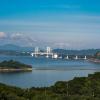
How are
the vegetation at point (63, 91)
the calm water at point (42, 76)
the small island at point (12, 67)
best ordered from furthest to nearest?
the small island at point (12, 67) → the calm water at point (42, 76) → the vegetation at point (63, 91)

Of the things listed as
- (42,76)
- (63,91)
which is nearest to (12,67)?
(42,76)

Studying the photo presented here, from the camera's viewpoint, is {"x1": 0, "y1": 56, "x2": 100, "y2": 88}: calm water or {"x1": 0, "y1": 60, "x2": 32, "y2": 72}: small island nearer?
{"x1": 0, "y1": 56, "x2": 100, "y2": 88}: calm water

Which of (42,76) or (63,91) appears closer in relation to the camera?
(63,91)

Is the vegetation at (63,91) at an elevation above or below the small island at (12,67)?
below

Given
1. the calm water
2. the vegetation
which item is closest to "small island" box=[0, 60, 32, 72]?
the calm water

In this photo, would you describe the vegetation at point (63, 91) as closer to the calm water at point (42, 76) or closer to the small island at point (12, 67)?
the calm water at point (42, 76)

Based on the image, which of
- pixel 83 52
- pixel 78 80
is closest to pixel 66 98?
pixel 78 80

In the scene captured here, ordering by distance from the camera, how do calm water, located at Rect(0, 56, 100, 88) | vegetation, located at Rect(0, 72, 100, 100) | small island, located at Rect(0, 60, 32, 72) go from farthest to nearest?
1. small island, located at Rect(0, 60, 32, 72)
2. calm water, located at Rect(0, 56, 100, 88)
3. vegetation, located at Rect(0, 72, 100, 100)

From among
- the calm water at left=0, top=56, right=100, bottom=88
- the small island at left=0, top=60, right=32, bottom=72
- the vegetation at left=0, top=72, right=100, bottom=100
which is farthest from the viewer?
the small island at left=0, top=60, right=32, bottom=72

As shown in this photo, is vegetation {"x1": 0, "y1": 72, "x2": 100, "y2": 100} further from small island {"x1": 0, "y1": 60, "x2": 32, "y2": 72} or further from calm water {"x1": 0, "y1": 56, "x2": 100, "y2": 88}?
small island {"x1": 0, "y1": 60, "x2": 32, "y2": 72}

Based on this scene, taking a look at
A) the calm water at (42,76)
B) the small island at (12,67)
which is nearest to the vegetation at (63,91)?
the calm water at (42,76)

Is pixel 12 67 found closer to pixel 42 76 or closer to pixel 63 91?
pixel 42 76

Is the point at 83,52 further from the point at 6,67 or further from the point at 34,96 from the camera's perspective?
the point at 34,96
